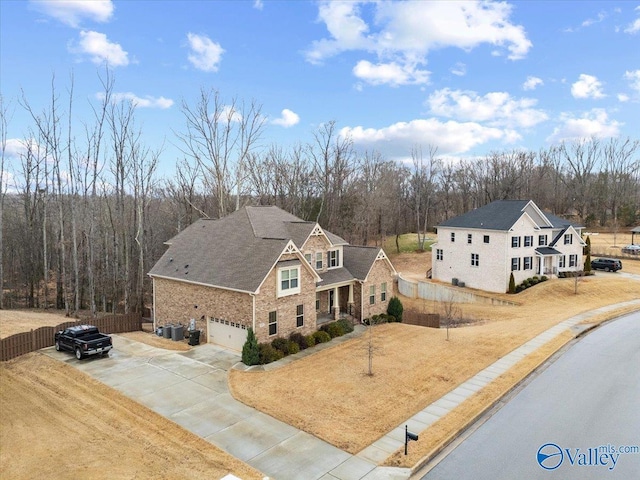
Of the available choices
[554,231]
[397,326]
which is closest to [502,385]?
[397,326]

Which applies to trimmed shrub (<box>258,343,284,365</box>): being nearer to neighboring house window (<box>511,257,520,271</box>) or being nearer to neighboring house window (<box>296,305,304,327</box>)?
neighboring house window (<box>296,305,304,327</box>)

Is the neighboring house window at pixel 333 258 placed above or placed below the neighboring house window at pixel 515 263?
above

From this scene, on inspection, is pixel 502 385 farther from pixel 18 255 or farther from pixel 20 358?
pixel 18 255

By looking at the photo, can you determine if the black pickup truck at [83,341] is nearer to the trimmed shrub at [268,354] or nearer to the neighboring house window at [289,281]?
the trimmed shrub at [268,354]

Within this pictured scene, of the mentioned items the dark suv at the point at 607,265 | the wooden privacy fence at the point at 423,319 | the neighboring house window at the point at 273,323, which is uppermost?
the dark suv at the point at 607,265

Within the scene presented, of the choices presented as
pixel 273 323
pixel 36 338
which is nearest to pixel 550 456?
pixel 273 323

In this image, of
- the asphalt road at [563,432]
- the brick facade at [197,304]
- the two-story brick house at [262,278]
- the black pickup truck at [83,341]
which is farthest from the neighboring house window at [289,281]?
the asphalt road at [563,432]

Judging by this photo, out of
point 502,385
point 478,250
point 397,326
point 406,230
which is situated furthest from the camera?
point 406,230

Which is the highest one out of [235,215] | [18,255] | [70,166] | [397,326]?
[70,166]

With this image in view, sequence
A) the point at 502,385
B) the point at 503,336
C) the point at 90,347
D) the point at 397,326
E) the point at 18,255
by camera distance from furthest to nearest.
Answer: the point at 18,255 < the point at 397,326 < the point at 503,336 < the point at 90,347 < the point at 502,385
